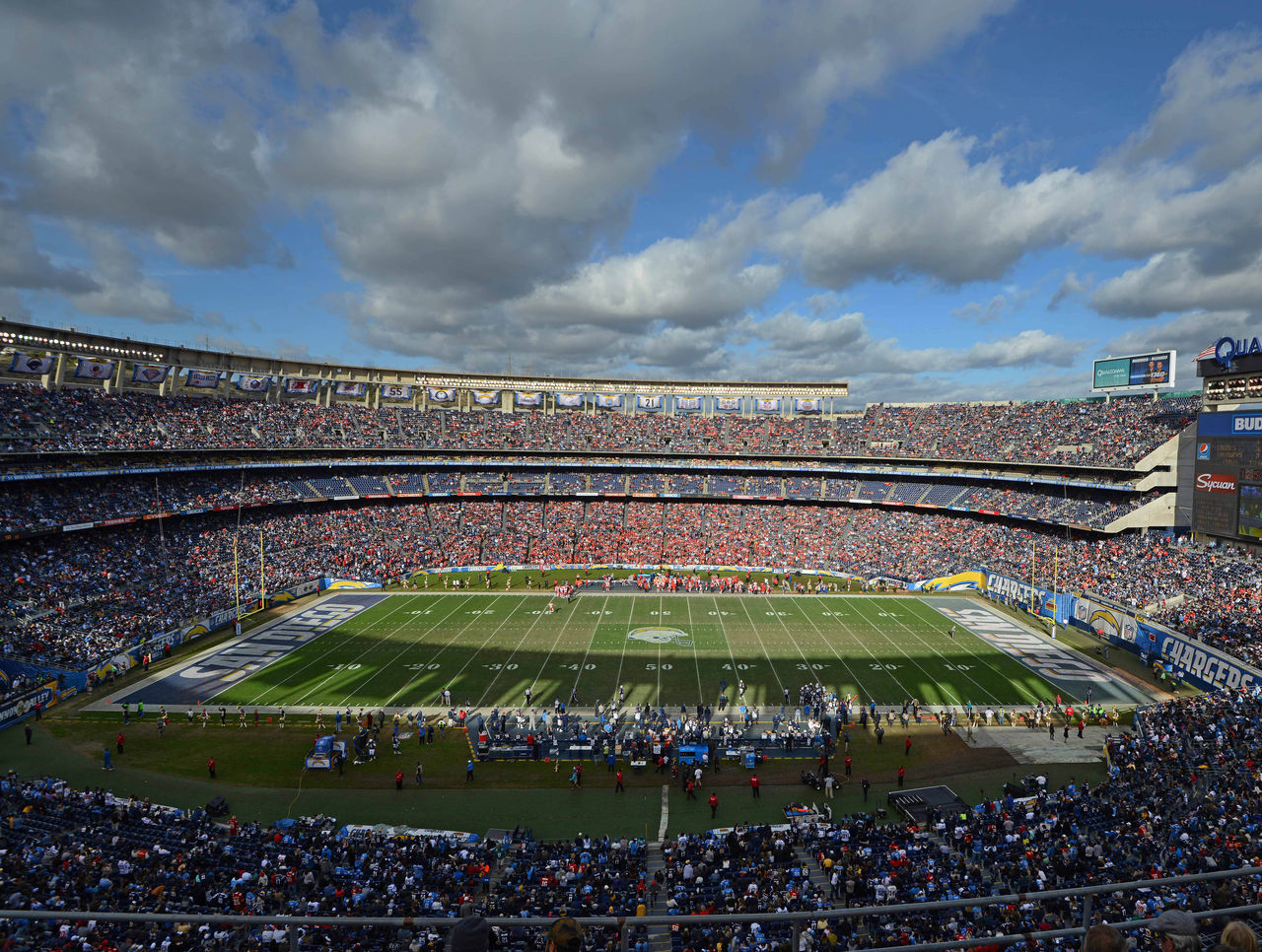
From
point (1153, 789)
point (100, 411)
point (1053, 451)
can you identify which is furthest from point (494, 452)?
Result: point (1153, 789)

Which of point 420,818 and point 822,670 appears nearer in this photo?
point 420,818

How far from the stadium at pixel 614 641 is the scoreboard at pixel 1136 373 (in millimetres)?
1030

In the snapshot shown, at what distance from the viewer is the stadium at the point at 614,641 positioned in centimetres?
1677

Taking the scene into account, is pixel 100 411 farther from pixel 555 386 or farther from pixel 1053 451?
pixel 1053 451

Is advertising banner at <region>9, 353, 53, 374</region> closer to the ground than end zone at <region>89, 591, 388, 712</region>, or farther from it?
farther from it

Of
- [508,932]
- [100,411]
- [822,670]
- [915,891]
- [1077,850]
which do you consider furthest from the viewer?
[100,411]

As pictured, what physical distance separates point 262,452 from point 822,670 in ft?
164

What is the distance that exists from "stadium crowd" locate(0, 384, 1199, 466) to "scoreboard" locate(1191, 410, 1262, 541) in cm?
1083

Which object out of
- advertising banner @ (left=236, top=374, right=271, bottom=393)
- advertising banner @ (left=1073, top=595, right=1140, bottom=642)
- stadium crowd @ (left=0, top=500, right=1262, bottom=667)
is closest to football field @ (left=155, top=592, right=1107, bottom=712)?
advertising banner @ (left=1073, top=595, right=1140, bottom=642)

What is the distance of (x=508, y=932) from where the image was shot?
12.4 meters

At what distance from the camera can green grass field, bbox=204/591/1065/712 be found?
3014 cm

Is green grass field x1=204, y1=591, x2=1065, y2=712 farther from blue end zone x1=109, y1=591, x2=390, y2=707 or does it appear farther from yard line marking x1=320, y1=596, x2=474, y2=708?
blue end zone x1=109, y1=591, x2=390, y2=707

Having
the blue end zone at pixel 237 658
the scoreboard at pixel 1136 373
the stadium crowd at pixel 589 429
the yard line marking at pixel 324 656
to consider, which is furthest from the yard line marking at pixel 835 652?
the scoreboard at pixel 1136 373

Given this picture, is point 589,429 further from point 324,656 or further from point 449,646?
point 324,656
